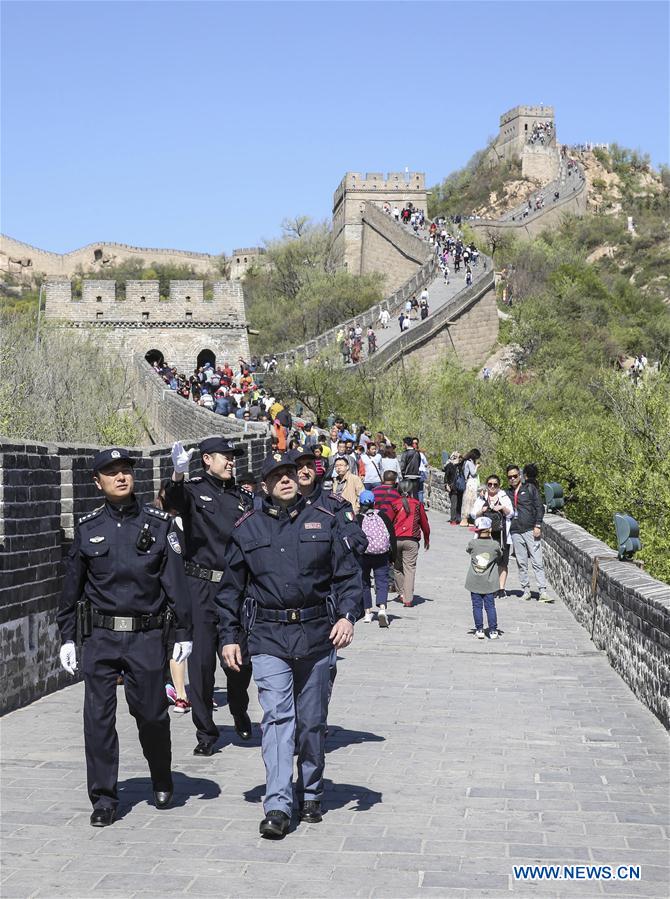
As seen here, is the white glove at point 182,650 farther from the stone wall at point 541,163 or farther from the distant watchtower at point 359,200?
the stone wall at point 541,163

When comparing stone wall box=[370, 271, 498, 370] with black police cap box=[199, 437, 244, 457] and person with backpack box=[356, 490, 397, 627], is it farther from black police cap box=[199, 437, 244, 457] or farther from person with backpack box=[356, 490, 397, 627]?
black police cap box=[199, 437, 244, 457]

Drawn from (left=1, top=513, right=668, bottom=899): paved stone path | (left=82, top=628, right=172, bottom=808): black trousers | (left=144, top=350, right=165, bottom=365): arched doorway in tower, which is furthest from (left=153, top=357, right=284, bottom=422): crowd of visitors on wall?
(left=82, top=628, right=172, bottom=808): black trousers

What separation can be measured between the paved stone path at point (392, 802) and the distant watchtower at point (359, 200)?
79.0 metres

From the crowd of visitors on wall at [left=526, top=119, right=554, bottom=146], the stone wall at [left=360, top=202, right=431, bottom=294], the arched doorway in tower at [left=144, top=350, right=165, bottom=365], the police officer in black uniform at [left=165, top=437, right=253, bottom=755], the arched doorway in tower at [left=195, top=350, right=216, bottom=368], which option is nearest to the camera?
the police officer in black uniform at [left=165, top=437, right=253, bottom=755]

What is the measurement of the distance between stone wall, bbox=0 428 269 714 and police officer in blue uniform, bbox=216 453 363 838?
126 inches

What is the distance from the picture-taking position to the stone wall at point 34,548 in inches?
370

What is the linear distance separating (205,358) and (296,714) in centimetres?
5005

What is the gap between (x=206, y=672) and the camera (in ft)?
26.6

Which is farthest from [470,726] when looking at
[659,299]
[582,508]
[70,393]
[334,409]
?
[659,299]

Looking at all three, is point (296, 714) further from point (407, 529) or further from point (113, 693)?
point (407, 529)

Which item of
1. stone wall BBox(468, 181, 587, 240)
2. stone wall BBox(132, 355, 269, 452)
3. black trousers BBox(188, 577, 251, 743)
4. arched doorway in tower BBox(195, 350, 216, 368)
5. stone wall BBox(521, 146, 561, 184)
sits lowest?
black trousers BBox(188, 577, 251, 743)

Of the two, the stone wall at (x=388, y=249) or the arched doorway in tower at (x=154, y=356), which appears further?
the stone wall at (x=388, y=249)

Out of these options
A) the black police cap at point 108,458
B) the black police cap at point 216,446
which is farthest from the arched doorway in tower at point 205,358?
the black police cap at point 108,458

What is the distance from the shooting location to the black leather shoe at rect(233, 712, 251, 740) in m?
8.38
